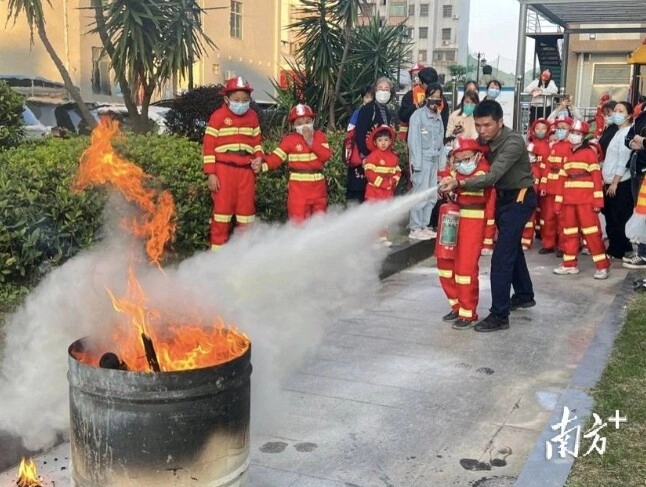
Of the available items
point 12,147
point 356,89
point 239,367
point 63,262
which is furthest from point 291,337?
point 356,89

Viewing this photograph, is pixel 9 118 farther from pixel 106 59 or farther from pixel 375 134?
pixel 106 59

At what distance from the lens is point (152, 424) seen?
262 centimetres

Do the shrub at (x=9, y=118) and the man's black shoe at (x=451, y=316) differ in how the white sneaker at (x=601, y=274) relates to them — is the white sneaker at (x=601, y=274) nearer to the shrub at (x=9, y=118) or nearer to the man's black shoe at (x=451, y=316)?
the man's black shoe at (x=451, y=316)

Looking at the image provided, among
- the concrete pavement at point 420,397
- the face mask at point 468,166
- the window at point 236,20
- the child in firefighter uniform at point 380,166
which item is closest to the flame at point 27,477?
the concrete pavement at point 420,397

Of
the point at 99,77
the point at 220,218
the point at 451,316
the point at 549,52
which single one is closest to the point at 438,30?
the point at 549,52

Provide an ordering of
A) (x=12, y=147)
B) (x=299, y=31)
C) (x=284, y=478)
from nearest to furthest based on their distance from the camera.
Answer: (x=284, y=478)
(x=12, y=147)
(x=299, y=31)

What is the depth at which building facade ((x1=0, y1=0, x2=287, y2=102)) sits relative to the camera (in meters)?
20.8

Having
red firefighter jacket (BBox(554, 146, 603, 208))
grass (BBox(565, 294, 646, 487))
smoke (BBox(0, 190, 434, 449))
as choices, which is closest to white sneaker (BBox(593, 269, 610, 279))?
red firefighter jacket (BBox(554, 146, 603, 208))

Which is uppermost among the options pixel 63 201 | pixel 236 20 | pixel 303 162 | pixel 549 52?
pixel 236 20

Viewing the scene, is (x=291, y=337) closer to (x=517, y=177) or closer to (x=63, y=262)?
(x=63, y=262)

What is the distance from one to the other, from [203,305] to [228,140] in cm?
363

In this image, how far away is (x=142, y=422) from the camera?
2619 millimetres

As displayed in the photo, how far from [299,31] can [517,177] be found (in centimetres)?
805

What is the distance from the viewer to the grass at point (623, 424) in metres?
3.48
